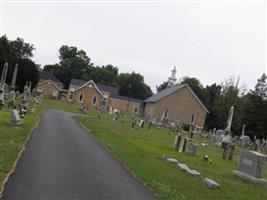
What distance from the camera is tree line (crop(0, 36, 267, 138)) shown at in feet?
203

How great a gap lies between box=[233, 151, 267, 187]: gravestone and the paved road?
4.74 metres

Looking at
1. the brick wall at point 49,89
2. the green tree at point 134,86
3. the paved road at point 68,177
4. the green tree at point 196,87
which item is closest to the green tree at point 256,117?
the green tree at point 196,87

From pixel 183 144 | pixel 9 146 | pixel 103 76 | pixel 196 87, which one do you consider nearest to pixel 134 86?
pixel 103 76

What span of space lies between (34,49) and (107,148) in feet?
350

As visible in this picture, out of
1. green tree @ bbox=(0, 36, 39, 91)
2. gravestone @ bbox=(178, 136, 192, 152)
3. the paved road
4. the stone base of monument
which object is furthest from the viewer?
green tree @ bbox=(0, 36, 39, 91)

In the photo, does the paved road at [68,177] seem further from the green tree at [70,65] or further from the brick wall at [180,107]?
the green tree at [70,65]

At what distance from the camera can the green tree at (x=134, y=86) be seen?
13138 cm

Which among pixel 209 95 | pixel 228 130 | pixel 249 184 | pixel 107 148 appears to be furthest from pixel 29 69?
pixel 249 184

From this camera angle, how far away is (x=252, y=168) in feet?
52.3

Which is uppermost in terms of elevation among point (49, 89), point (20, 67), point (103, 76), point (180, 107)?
point (103, 76)

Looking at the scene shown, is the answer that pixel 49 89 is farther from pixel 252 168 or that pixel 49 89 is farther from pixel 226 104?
pixel 252 168

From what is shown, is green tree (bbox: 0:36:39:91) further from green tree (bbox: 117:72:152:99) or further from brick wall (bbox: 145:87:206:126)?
green tree (bbox: 117:72:152:99)

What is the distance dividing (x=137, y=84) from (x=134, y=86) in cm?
112

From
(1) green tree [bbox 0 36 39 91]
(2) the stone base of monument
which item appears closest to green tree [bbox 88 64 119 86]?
(1) green tree [bbox 0 36 39 91]
